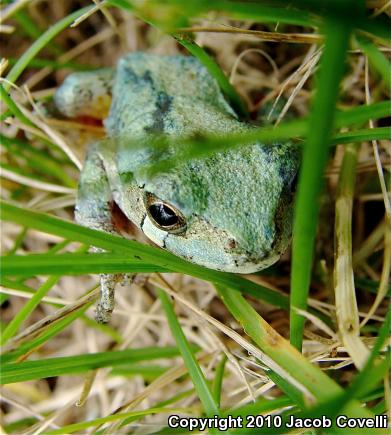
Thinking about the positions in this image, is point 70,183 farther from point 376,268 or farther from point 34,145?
point 376,268

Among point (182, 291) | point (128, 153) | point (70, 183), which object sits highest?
point (70, 183)

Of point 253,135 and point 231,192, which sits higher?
point 231,192

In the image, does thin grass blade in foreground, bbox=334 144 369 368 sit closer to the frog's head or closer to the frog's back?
the frog's head

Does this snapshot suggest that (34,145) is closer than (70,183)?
No

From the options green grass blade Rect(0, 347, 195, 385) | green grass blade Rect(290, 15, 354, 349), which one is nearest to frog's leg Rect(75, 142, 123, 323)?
green grass blade Rect(0, 347, 195, 385)

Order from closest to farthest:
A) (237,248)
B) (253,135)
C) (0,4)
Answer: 1. (253,135)
2. (237,248)
3. (0,4)

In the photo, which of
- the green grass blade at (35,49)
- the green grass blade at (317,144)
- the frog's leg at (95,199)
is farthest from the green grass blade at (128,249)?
the green grass blade at (35,49)

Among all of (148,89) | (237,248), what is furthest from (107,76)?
(237,248)
